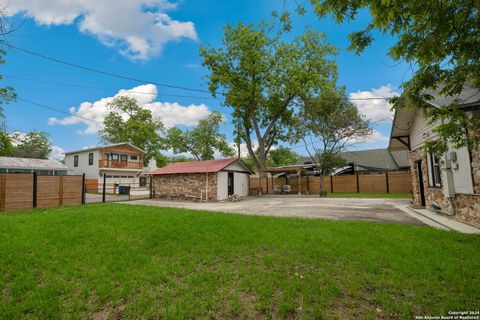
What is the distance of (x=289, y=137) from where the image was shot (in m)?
25.3

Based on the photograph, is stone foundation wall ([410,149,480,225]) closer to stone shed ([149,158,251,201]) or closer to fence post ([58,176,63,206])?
stone shed ([149,158,251,201])

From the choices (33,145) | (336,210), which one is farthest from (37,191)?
(33,145)

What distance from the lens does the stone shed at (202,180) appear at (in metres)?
15.8

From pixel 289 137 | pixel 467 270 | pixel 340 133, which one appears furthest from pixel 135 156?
pixel 467 270

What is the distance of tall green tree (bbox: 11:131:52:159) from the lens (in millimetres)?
36500

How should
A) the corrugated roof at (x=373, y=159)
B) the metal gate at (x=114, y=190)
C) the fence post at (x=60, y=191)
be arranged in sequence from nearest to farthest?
the fence post at (x=60, y=191)
the metal gate at (x=114, y=190)
the corrugated roof at (x=373, y=159)

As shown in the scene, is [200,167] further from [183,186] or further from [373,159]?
[373,159]

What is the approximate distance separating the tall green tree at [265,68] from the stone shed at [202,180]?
221 inches

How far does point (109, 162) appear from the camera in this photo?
26906mm

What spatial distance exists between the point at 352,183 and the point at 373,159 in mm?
11014

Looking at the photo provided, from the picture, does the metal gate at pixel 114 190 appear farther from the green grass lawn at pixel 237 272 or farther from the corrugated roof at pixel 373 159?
the corrugated roof at pixel 373 159

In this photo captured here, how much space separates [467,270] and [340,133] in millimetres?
19243

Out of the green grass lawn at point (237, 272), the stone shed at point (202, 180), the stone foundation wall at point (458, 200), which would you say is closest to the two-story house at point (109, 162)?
the stone shed at point (202, 180)

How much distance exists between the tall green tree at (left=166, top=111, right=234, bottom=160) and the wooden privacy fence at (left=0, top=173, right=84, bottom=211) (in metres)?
23.1
